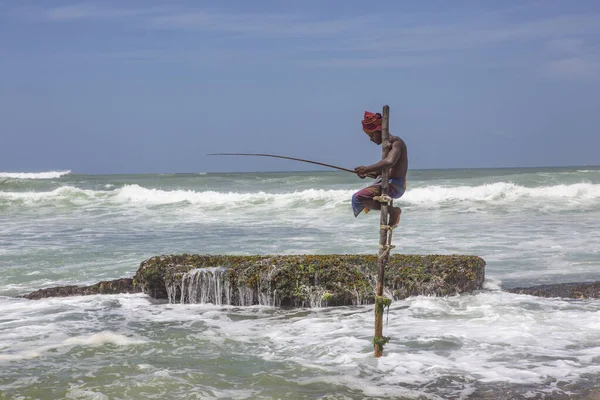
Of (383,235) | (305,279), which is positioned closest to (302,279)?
(305,279)

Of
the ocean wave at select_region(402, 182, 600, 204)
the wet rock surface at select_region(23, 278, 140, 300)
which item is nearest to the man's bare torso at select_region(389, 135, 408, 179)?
the wet rock surface at select_region(23, 278, 140, 300)

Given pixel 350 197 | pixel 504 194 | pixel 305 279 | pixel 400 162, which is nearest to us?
pixel 400 162

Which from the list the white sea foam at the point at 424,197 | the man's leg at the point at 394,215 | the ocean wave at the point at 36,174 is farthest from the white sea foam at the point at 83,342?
the ocean wave at the point at 36,174

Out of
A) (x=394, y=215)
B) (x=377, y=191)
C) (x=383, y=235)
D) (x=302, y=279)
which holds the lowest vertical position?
(x=302, y=279)

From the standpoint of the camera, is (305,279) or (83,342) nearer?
(83,342)

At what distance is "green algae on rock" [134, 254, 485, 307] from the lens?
9102mm

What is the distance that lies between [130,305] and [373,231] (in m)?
8.93

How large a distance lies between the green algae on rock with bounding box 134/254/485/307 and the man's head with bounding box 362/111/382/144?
109 inches

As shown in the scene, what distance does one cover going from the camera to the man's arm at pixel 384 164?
647 centimetres

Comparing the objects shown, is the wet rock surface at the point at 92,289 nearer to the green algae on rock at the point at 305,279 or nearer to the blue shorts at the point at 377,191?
the green algae on rock at the point at 305,279

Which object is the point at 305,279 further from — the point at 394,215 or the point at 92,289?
the point at 92,289

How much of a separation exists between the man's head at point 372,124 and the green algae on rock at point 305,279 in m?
2.76

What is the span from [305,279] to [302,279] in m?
0.04

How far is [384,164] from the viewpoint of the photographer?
6480 millimetres
